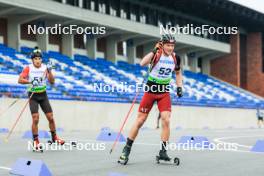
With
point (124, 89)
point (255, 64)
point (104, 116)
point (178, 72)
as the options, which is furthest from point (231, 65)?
point (178, 72)

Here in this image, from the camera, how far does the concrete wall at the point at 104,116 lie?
66.4ft

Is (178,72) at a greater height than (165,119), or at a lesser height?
greater

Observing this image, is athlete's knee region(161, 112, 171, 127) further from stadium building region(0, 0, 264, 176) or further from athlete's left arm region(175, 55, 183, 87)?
athlete's left arm region(175, 55, 183, 87)

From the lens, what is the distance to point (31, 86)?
10.3m

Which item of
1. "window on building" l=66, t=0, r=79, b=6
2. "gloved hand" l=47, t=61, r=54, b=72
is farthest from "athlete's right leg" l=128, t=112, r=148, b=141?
"window on building" l=66, t=0, r=79, b=6

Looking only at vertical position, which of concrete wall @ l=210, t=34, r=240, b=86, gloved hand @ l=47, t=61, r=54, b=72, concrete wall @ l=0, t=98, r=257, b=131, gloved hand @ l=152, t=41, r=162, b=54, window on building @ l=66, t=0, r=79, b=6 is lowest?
concrete wall @ l=0, t=98, r=257, b=131

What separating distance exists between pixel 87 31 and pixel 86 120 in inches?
459

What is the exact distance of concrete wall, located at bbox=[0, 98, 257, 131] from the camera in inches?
797

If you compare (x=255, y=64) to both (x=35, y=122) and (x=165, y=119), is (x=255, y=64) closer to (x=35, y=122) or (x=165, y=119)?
(x=35, y=122)

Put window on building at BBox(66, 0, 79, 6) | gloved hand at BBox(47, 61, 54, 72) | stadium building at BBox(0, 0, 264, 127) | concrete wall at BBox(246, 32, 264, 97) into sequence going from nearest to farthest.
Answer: gloved hand at BBox(47, 61, 54, 72)
stadium building at BBox(0, 0, 264, 127)
window on building at BBox(66, 0, 79, 6)
concrete wall at BBox(246, 32, 264, 97)

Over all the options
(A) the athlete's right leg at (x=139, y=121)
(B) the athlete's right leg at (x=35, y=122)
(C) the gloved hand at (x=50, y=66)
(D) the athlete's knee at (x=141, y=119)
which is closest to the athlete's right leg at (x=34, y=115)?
(B) the athlete's right leg at (x=35, y=122)

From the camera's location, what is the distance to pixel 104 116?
974 inches

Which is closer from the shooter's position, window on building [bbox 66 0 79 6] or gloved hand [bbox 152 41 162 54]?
gloved hand [bbox 152 41 162 54]

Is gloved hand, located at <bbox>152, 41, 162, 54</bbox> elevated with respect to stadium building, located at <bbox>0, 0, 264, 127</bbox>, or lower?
lower
